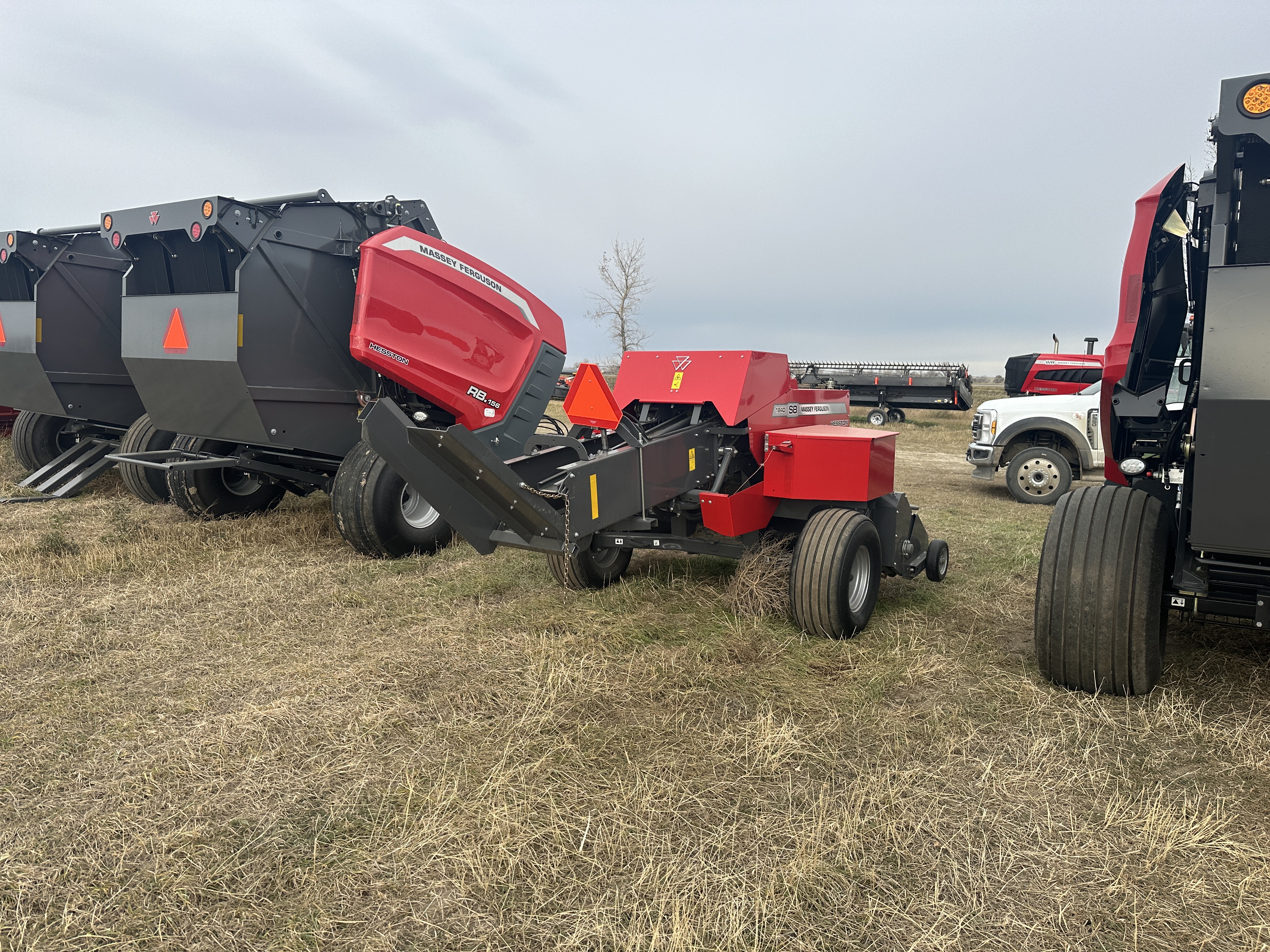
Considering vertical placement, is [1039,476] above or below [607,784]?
above

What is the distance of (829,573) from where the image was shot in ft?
14.3

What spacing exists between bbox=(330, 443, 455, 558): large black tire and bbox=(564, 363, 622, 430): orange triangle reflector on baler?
2.51 metres

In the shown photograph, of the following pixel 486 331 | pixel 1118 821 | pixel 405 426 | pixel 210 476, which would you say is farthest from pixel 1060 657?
pixel 210 476

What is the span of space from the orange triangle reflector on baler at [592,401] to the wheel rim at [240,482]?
4.90 metres

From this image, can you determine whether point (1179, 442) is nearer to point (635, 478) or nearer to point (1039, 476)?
point (635, 478)

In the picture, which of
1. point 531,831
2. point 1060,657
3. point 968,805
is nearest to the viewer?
point 531,831

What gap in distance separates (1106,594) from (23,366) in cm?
1042

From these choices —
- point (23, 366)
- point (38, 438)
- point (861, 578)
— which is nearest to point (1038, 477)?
point (861, 578)

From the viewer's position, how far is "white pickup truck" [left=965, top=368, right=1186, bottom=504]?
10188 millimetres

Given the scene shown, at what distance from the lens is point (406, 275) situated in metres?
5.09

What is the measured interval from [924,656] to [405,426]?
293 cm

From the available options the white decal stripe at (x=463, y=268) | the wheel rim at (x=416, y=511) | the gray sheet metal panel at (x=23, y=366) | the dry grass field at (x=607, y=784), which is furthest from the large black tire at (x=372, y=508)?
the gray sheet metal panel at (x=23, y=366)

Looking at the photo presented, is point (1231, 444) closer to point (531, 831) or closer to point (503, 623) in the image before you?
point (531, 831)

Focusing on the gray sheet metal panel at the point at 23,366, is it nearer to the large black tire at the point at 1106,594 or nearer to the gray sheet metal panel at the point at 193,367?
the gray sheet metal panel at the point at 193,367
